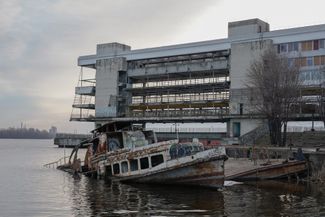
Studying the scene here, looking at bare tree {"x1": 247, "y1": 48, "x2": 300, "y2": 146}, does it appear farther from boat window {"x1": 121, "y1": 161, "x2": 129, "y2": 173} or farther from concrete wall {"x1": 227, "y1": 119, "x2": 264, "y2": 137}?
boat window {"x1": 121, "y1": 161, "x2": 129, "y2": 173}

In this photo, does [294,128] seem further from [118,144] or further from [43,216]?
[43,216]

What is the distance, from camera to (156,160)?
3603 cm

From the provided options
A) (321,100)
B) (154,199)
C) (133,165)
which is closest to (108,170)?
(133,165)

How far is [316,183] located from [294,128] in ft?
148

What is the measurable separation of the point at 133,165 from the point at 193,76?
69.4 m

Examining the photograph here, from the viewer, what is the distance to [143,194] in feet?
102

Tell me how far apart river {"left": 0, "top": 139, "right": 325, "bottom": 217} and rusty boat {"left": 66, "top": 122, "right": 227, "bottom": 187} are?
3.22 feet

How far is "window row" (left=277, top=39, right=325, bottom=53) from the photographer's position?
269 feet

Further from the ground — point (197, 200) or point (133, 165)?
point (133, 165)

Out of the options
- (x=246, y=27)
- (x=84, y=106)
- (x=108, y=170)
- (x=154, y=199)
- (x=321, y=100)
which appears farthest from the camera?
(x=84, y=106)

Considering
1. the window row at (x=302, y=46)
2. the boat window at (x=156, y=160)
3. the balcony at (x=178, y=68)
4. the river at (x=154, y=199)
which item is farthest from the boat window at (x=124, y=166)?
the balcony at (x=178, y=68)

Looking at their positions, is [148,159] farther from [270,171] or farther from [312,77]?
[312,77]

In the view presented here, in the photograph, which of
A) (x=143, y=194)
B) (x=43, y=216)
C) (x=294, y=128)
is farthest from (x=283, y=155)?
(x=294, y=128)

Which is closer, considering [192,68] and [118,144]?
[118,144]
